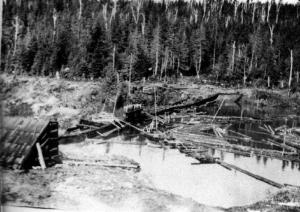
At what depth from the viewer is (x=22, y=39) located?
14.8 feet

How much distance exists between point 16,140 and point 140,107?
5.70ft

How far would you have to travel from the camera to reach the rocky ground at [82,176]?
4180 mm

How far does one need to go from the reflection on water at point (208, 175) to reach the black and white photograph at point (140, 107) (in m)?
0.01

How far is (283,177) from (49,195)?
308cm

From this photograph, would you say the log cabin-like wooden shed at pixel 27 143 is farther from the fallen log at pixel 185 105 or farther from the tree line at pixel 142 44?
the fallen log at pixel 185 105

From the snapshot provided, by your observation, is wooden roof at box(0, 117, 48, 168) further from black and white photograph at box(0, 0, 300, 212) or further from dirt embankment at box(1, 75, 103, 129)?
dirt embankment at box(1, 75, 103, 129)

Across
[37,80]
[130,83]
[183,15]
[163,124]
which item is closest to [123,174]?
[163,124]

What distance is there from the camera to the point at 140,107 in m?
4.61

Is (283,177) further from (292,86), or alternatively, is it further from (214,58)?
(214,58)

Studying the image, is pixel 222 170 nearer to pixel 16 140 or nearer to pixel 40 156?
pixel 40 156

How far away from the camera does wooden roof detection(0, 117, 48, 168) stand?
4289 mm

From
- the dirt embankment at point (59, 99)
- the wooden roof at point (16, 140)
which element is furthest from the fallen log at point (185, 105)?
the wooden roof at point (16, 140)

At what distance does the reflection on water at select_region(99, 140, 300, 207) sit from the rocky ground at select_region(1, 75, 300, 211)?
100 mm

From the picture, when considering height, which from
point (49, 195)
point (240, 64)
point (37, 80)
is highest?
point (240, 64)
